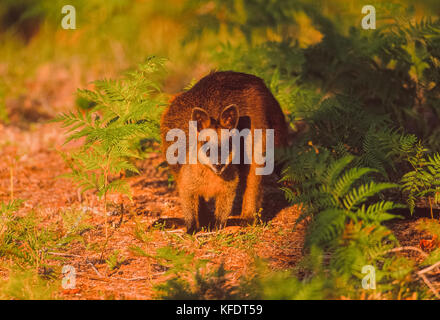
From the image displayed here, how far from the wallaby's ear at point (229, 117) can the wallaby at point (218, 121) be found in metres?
0.06

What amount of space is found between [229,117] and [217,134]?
191 mm

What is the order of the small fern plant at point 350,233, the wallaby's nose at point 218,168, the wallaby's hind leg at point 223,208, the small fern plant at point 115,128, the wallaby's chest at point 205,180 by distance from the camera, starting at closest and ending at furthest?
1. the small fern plant at point 350,233
2. the small fern plant at point 115,128
3. the wallaby's nose at point 218,168
4. the wallaby's chest at point 205,180
5. the wallaby's hind leg at point 223,208

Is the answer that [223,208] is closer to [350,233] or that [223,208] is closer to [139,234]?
[139,234]

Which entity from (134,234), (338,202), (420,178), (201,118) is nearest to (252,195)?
(201,118)

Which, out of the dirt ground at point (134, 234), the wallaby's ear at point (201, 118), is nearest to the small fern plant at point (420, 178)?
the dirt ground at point (134, 234)

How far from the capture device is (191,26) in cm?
767

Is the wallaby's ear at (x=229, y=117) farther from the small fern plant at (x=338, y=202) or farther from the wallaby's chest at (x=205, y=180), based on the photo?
the small fern plant at (x=338, y=202)

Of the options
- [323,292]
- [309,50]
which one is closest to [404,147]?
[323,292]

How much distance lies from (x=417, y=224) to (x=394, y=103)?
200 cm

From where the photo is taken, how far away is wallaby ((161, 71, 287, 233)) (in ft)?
15.7

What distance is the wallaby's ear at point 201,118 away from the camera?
14.7 feet

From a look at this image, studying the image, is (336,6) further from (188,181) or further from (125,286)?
(125,286)

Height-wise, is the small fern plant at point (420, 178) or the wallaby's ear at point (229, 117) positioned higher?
the wallaby's ear at point (229, 117)

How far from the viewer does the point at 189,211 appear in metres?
4.89
